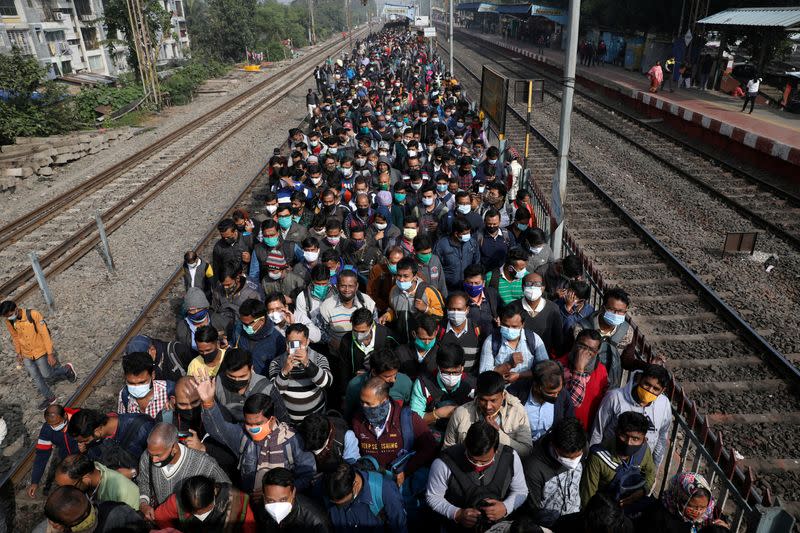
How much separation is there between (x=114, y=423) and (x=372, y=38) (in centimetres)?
6030

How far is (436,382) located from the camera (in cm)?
445

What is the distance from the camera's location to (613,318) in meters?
4.80

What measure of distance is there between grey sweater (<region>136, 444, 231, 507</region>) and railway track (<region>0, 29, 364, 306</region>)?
7580mm

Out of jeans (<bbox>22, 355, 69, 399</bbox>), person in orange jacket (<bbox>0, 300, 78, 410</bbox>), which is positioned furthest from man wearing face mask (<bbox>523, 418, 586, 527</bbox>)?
jeans (<bbox>22, 355, 69, 399</bbox>)

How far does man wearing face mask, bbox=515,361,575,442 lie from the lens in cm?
388

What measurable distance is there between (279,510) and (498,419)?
5.10ft

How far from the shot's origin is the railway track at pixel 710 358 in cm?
521

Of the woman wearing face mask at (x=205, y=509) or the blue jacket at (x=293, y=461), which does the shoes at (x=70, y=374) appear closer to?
the blue jacket at (x=293, y=461)

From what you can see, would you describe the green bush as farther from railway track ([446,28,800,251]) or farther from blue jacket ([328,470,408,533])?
blue jacket ([328,470,408,533])

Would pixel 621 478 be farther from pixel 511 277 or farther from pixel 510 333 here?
pixel 511 277

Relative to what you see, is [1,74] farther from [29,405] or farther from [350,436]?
[350,436]

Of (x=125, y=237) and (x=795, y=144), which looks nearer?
(x=125, y=237)

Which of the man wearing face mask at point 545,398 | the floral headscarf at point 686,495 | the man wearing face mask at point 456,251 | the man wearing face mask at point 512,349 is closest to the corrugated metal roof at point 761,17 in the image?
the man wearing face mask at point 456,251

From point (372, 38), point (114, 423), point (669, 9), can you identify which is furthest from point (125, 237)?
point (372, 38)
